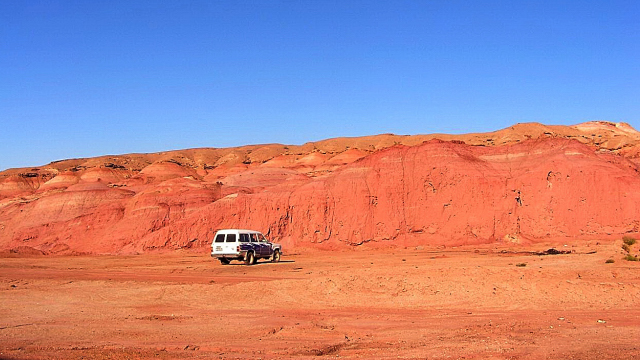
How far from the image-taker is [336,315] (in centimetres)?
1589

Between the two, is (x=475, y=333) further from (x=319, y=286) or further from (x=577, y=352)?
(x=319, y=286)

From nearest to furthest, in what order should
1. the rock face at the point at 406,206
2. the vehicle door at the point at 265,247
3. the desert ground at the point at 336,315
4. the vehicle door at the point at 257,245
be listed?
the desert ground at the point at 336,315, the vehicle door at the point at 257,245, the vehicle door at the point at 265,247, the rock face at the point at 406,206

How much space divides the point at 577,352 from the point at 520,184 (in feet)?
115

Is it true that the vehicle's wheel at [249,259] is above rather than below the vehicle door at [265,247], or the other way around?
below

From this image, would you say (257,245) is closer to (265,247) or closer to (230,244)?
(265,247)

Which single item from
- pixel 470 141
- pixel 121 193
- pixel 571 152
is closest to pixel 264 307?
pixel 571 152

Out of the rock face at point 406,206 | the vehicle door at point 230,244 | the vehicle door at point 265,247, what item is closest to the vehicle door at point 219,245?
the vehicle door at point 230,244

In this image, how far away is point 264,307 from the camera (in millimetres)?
17578

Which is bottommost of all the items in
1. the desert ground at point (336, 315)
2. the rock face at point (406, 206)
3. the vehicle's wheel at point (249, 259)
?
the desert ground at point (336, 315)

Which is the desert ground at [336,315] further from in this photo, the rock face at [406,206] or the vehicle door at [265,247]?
the rock face at [406,206]

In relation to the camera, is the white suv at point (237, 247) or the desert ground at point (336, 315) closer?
the desert ground at point (336, 315)

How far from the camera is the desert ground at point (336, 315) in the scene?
11.3 m

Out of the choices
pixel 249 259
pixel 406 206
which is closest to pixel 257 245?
pixel 249 259

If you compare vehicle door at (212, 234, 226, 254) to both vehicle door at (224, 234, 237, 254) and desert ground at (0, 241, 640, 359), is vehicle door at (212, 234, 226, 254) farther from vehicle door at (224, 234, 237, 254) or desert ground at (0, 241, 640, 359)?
desert ground at (0, 241, 640, 359)
